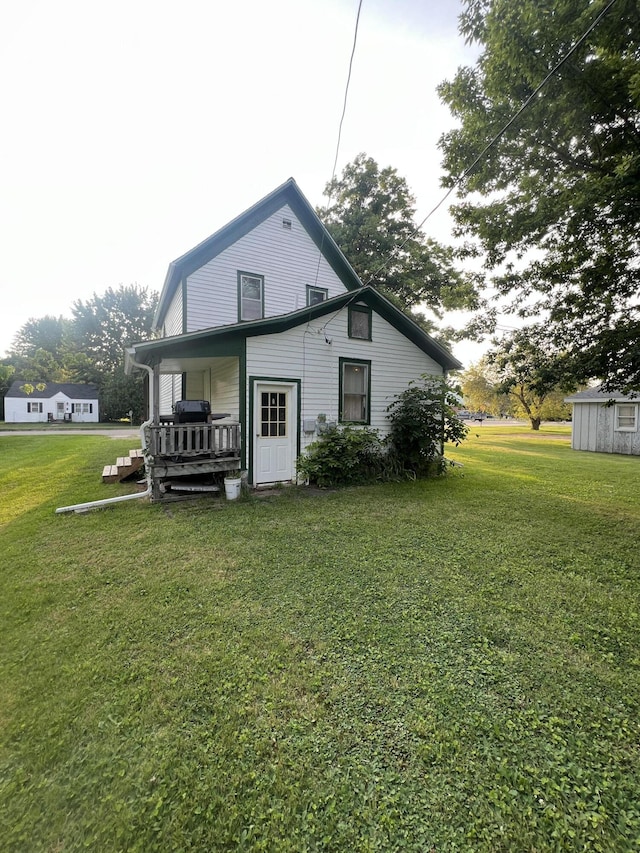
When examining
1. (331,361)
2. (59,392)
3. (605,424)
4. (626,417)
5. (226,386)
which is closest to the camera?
(226,386)

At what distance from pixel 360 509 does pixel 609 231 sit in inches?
236

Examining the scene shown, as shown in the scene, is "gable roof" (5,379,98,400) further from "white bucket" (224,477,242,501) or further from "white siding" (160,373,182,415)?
"white bucket" (224,477,242,501)

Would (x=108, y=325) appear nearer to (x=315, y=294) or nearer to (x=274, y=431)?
(x=315, y=294)

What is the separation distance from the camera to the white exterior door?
757 cm

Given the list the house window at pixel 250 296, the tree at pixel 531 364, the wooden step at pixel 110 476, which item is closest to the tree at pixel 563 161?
the tree at pixel 531 364

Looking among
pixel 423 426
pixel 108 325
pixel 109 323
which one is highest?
pixel 109 323

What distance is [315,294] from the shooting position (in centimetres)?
1128

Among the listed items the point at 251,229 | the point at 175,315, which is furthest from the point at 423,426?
the point at 175,315

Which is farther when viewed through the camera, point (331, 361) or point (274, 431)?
point (331, 361)

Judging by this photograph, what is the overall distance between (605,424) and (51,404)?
4789 centimetres

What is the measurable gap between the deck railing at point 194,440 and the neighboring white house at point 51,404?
39.3 m

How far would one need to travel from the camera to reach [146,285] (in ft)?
154

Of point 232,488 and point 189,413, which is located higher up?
point 189,413

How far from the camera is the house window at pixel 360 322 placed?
860 centimetres
